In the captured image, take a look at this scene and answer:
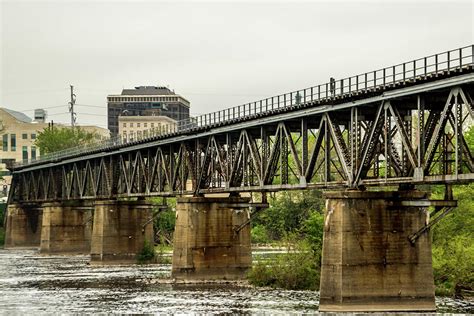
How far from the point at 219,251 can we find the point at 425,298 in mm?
26973

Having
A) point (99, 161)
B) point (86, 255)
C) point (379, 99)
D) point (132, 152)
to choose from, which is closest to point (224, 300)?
point (379, 99)

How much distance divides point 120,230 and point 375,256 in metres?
53.7

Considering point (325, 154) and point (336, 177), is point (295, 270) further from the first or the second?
point (336, 177)

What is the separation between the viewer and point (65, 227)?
12319cm

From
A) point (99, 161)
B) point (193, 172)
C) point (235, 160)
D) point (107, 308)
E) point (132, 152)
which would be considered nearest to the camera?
point (107, 308)

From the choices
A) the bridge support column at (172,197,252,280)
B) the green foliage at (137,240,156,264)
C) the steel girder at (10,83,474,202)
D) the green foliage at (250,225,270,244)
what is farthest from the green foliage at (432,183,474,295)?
the green foliage at (250,225,270,244)

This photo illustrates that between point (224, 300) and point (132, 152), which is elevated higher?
point (132, 152)

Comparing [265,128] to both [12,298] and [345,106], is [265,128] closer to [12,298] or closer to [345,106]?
[345,106]

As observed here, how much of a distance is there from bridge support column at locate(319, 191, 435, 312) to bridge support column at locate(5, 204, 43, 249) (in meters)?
98.7

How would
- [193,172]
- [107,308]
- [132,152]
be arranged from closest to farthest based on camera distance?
[107,308] → [193,172] → [132,152]

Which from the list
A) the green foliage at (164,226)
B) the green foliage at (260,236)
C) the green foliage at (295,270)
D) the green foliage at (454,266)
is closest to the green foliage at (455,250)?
the green foliage at (454,266)

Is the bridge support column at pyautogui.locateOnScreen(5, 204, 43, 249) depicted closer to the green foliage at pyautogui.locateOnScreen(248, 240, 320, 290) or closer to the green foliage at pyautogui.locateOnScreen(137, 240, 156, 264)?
the green foliage at pyautogui.locateOnScreen(137, 240, 156, 264)

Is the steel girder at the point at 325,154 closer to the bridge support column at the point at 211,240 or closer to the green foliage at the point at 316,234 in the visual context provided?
the bridge support column at the point at 211,240

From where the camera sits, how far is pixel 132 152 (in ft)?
328
